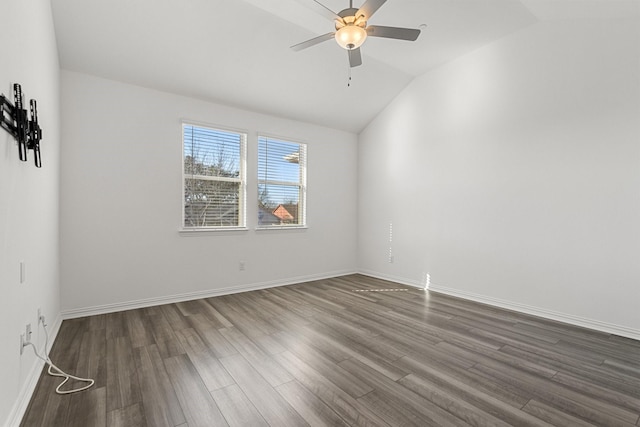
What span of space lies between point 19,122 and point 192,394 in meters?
1.86

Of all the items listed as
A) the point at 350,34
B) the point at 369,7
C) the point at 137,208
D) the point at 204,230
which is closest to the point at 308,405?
the point at 350,34

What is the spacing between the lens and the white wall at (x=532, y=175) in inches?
119

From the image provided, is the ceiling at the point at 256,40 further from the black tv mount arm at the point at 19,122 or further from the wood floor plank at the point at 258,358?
the wood floor plank at the point at 258,358

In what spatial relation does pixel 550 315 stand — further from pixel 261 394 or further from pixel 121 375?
pixel 121 375

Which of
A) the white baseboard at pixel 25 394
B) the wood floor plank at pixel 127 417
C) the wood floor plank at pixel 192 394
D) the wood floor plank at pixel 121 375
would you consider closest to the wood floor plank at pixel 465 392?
the wood floor plank at pixel 192 394

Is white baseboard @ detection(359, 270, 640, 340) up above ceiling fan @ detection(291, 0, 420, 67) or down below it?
below

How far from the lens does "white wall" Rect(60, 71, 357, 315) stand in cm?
333

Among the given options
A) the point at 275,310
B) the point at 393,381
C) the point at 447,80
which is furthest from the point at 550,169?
the point at 275,310

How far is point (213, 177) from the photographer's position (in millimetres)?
4297

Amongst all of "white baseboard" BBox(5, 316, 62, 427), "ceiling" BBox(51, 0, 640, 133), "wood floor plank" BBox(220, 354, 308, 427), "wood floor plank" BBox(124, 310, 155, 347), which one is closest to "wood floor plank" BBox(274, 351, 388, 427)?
"wood floor plank" BBox(220, 354, 308, 427)

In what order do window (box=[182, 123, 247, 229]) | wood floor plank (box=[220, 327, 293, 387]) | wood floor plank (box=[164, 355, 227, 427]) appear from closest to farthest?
1. wood floor plank (box=[164, 355, 227, 427])
2. wood floor plank (box=[220, 327, 293, 387])
3. window (box=[182, 123, 247, 229])

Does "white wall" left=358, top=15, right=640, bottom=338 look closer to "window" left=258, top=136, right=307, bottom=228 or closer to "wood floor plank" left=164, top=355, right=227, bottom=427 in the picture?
"window" left=258, top=136, right=307, bottom=228

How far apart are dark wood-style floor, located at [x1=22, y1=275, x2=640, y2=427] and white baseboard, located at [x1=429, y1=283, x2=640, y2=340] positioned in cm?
13

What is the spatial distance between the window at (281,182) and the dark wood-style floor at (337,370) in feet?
5.73
